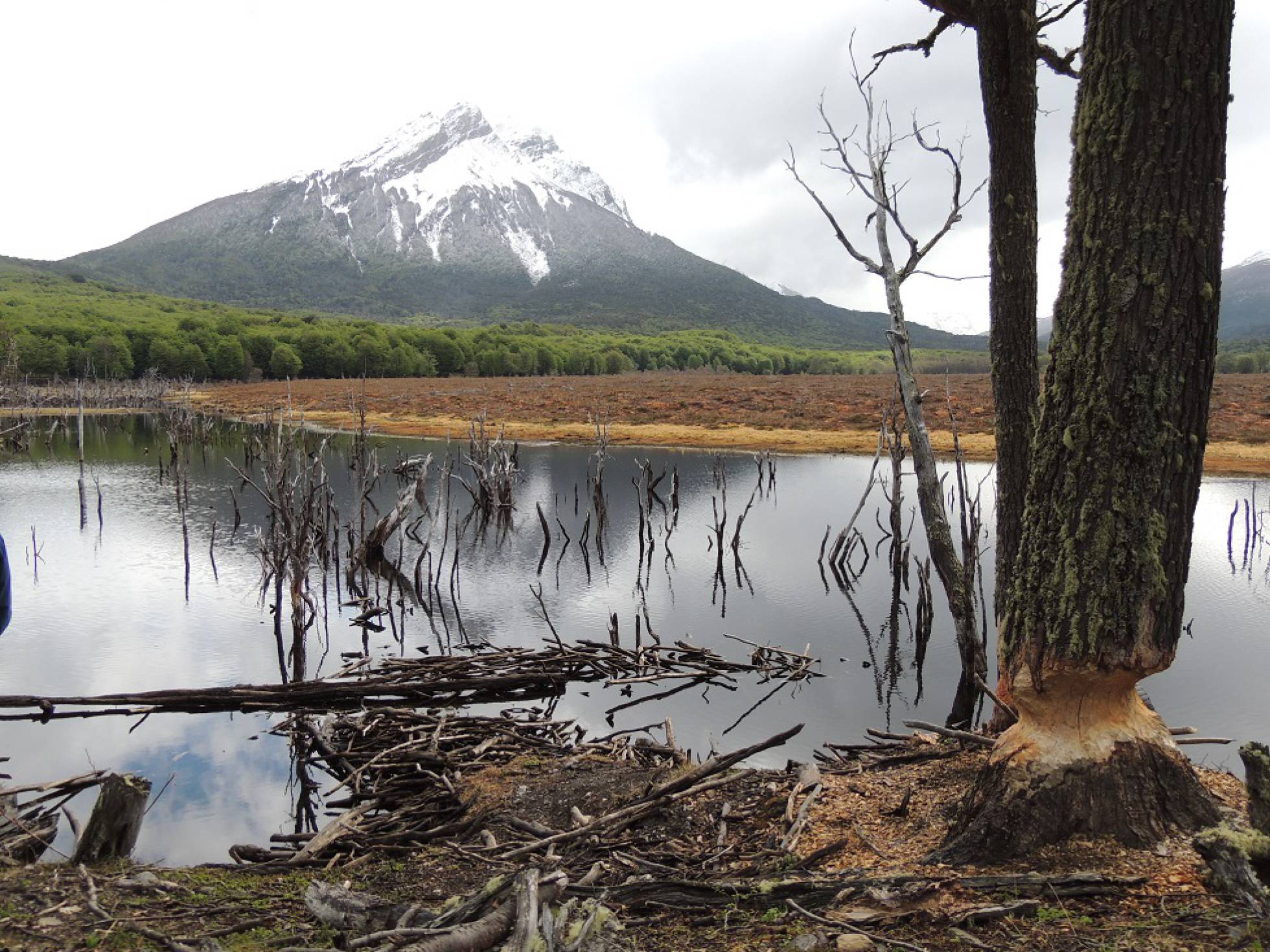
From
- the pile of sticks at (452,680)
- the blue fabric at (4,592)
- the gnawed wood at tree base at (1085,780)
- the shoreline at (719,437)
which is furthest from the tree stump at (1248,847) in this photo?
the shoreline at (719,437)

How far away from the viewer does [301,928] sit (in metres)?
3.71

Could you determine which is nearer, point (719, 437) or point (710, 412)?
point (719, 437)

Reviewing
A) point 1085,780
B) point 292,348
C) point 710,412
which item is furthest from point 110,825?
point 292,348

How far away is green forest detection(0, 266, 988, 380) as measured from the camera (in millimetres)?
69688

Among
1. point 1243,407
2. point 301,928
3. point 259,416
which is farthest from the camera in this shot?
point 259,416

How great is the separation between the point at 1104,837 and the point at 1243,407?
137 ft

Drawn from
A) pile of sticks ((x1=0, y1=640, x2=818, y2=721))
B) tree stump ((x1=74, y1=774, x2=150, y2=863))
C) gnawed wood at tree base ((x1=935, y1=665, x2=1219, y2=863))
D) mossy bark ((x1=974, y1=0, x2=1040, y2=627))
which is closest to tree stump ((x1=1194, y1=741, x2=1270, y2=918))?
gnawed wood at tree base ((x1=935, y1=665, x2=1219, y2=863))

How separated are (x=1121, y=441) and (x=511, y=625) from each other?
31.4ft

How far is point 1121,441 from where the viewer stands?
3732mm

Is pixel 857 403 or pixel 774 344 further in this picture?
pixel 774 344

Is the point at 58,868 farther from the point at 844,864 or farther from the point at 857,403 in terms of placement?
the point at 857,403

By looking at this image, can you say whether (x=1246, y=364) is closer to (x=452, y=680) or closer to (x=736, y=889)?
(x=452, y=680)

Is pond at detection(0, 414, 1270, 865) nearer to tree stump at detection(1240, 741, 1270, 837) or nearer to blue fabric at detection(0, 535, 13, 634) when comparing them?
blue fabric at detection(0, 535, 13, 634)

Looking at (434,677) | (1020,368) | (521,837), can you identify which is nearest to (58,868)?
(521,837)
